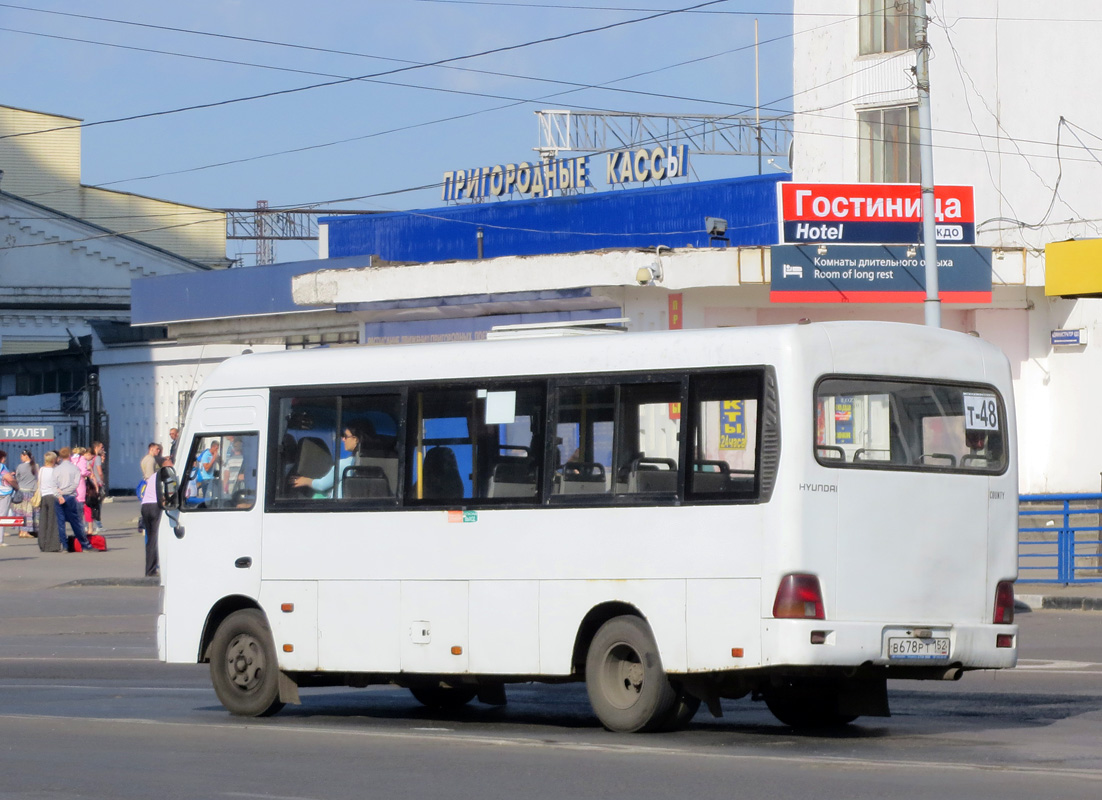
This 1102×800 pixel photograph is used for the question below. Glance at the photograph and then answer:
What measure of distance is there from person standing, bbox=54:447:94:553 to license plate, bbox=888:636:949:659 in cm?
2080

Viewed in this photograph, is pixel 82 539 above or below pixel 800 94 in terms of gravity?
below

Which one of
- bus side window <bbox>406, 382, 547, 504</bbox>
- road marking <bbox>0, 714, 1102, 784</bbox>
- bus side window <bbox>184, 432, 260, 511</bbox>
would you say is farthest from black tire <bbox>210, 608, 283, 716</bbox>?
bus side window <bbox>406, 382, 547, 504</bbox>

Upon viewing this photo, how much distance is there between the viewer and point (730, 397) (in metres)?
10.1

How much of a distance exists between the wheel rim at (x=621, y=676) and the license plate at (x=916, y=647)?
5.04ft

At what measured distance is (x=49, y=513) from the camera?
29.2 metres

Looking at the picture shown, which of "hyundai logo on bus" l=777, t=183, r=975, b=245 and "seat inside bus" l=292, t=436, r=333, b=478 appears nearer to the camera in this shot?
"seat inside bus" l=292, t=436, r=333, b=478

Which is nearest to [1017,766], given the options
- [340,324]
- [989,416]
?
[989,416]

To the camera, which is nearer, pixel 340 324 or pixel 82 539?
pixel 82 539

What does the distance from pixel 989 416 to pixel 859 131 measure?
76.1 ft

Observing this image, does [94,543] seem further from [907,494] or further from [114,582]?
[907,494]

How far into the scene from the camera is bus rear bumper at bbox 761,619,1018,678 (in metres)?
9.48

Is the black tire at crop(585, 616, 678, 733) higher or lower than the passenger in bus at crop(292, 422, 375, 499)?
lower

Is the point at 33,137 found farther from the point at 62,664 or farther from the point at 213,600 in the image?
the point at 213,600

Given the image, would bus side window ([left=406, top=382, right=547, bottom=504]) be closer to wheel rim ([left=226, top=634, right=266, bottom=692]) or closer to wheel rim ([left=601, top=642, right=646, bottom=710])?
wheel rim ([left=601, top=642, right=646, bottom=710])
